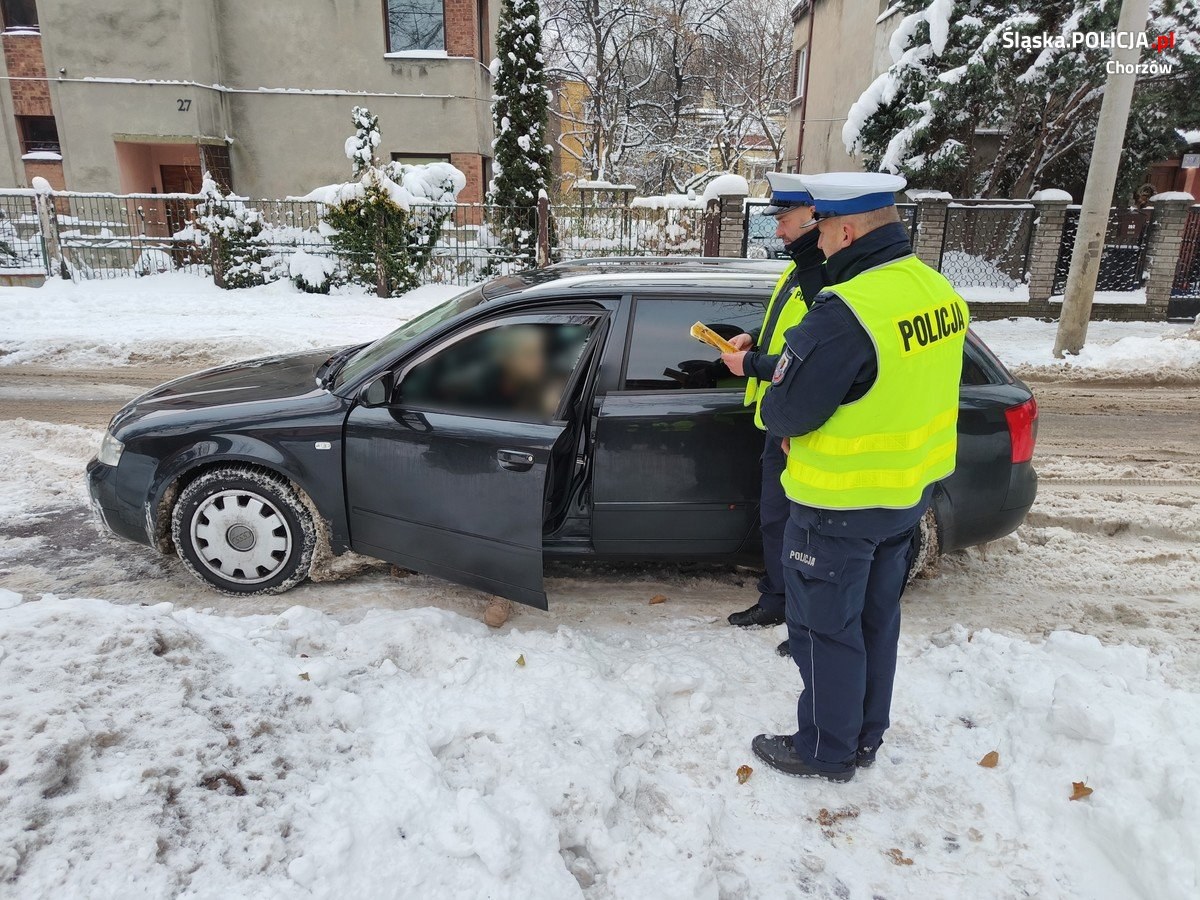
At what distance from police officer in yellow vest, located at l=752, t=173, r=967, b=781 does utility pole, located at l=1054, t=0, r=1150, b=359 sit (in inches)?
345

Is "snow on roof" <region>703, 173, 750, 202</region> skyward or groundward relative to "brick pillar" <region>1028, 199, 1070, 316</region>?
skyward

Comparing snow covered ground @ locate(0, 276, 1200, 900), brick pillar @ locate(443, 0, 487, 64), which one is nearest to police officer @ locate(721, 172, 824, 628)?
snow covered ground @ locate(0, 276, 1200, 900)

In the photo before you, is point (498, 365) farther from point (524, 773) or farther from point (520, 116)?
point (520, 116)

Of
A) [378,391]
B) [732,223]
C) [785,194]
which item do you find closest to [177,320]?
[732,223]

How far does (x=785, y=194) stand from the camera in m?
2.98

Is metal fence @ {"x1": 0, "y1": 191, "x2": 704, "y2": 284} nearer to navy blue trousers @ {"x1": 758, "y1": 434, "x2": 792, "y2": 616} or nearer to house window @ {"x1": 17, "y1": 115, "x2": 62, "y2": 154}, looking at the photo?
house window @ {"x1": 17, "y1": 115, "x2": 62, "y2": 154}

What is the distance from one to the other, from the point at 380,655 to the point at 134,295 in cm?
1255

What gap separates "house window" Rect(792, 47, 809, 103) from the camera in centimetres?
2636

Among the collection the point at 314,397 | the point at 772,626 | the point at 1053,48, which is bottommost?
the point at 772,626

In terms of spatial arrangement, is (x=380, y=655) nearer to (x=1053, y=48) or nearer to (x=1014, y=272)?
(x=1014, y=272)

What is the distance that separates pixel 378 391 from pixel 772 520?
6.09 feet

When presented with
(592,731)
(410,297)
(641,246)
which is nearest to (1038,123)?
(641,246)

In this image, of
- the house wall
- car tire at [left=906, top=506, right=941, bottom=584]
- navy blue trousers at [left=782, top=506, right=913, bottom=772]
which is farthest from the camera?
the house wall

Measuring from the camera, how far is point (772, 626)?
12.2 feet
